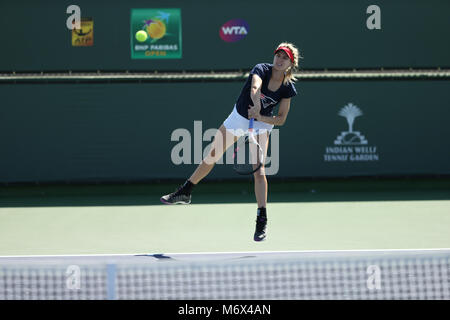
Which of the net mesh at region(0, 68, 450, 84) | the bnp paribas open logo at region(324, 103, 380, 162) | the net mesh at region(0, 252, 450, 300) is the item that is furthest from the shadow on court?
the net mesh at region(0, 252, 450, 300)

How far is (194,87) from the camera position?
27.9ft

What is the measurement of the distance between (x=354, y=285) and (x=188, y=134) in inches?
188

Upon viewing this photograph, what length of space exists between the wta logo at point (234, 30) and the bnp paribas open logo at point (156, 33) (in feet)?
1.95

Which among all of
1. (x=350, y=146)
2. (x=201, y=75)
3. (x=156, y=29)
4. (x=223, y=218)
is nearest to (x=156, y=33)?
(x=156, y=29)

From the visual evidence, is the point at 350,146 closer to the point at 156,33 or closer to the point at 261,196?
the point at 156,33

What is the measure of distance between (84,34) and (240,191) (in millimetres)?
2901

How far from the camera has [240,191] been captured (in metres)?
8.38

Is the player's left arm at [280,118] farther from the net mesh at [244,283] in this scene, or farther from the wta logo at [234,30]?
the wta logo at [234,30]

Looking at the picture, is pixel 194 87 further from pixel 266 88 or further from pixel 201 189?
pixel 266 88

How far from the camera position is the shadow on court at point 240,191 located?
25.8 ft

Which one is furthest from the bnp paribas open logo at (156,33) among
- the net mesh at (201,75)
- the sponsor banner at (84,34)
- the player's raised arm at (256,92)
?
the player's raised arm at (256,92)

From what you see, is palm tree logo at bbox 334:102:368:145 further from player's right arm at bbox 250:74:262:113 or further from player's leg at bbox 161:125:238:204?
player's right arm at bbox 250:74:262:113

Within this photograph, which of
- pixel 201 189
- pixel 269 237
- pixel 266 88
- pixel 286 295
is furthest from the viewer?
pixel 201 189

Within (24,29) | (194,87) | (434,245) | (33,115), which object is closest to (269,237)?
(434,245)
